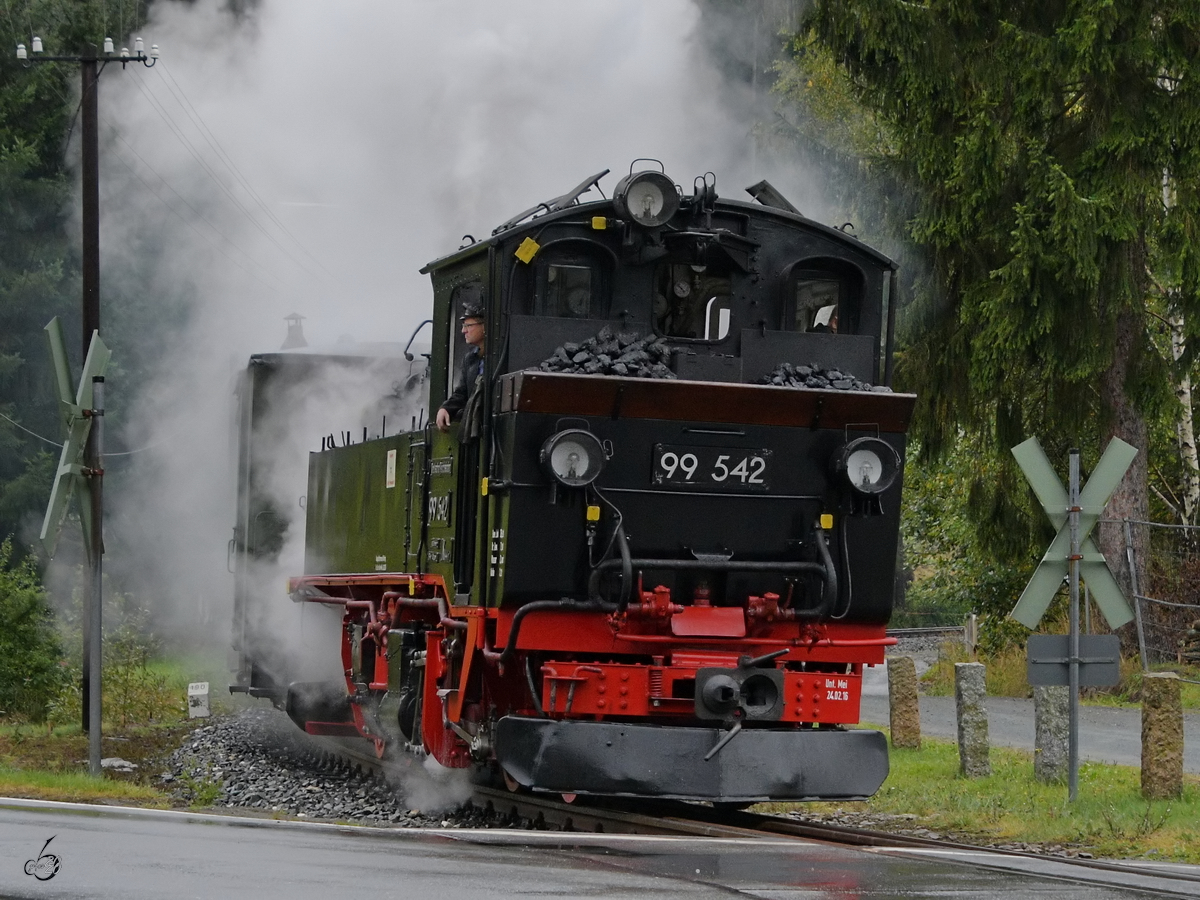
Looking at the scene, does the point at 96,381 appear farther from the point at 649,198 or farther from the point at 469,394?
the point at 649,198

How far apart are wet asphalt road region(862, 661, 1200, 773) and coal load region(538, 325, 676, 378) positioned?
6.14m

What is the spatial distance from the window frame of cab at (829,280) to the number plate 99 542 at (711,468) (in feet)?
2.87

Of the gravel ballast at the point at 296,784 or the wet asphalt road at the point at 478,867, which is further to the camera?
the gravel ballast at the point at 296,784

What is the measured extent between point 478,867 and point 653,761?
80.2 inches

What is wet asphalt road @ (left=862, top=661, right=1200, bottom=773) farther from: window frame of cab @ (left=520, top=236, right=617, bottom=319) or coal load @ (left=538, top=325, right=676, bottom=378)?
window frame of cab @ (left=520, top=236, right=617, bottom=319)

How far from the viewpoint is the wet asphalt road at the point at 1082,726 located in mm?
14219

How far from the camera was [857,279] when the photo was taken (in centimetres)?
1020

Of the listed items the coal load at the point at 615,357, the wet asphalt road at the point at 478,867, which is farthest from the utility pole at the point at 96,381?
the coal load at the point at 615,357

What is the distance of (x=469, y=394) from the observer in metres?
9.98

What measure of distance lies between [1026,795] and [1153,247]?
9411 mm

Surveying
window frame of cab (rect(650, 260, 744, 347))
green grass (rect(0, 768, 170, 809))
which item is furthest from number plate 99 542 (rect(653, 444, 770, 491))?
green grass (rect(0, 768, 170, 809))

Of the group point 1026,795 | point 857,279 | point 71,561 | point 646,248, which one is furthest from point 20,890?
point 71,561

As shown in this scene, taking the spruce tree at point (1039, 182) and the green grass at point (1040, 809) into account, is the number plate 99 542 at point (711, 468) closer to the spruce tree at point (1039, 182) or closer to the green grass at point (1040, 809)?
the green grass at point (1040, 809)

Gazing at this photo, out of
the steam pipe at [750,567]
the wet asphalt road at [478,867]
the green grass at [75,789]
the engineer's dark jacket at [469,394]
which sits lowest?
the green grass at [75,789]
